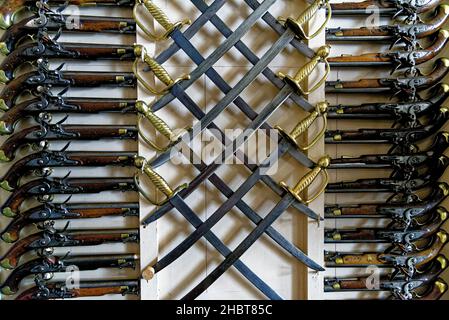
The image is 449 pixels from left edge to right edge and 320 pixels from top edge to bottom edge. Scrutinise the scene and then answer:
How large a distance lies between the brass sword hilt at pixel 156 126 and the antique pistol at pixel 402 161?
56cm

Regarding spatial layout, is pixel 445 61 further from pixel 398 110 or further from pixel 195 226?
pixel 195 226

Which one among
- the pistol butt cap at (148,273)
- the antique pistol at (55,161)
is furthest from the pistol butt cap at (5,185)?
the pistol butt cap at (148,273)

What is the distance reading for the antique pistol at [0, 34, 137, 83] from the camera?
100cm

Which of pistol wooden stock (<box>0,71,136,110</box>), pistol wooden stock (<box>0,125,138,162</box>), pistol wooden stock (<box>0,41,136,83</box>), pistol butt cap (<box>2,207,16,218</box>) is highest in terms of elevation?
pistol wooden stock (<box>0,41,136,83</box>)

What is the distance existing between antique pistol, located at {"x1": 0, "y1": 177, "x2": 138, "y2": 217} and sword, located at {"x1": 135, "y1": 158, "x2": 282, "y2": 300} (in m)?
0.08

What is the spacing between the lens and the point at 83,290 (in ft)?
3.44

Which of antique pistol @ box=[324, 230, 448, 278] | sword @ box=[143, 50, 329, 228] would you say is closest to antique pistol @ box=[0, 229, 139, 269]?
sword @ box=[143, 50, 329, 228]

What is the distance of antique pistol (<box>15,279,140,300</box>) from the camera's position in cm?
102

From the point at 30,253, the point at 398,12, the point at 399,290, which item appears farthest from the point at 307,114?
the point at 30,253

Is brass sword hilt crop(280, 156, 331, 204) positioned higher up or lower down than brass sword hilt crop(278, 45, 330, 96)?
lower down

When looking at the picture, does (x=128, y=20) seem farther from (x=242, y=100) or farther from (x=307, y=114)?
(x=307, y=114)

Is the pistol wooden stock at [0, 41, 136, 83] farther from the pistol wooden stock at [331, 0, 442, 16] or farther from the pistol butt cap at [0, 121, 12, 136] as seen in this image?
the pistol wooden stock at [331, 0, 442, 16]

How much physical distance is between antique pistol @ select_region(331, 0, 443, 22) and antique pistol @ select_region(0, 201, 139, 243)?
3.28ft

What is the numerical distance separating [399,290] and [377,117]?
62cm
